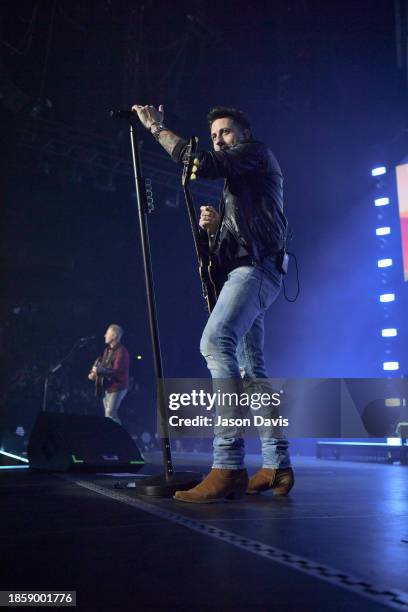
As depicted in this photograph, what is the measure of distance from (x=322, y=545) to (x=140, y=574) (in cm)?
52

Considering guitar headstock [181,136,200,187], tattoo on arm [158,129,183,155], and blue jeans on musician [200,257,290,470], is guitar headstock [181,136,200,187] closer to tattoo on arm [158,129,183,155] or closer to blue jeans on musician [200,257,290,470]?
tattoo on arm [158,129,183,155]

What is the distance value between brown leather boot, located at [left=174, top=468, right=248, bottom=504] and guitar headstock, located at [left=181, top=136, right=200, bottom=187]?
124 cm

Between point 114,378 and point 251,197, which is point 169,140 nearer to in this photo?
point 251,197

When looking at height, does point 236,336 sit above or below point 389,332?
below

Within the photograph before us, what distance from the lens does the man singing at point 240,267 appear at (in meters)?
2.51

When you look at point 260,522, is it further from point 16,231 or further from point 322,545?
point 16,231

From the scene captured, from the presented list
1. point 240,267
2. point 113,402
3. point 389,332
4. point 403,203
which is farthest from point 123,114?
point 389,332

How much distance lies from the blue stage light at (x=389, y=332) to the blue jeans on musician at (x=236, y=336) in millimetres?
6290

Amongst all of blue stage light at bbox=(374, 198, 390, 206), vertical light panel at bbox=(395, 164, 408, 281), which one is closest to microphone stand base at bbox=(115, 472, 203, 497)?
vertical light panel at bbox=(395, 164, 408, 281)

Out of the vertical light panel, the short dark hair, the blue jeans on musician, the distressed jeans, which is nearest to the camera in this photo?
the blue jeans on musician

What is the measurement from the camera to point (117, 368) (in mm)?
7234

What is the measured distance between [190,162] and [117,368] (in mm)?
4983

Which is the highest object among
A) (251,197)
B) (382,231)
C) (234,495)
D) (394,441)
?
(382,231)

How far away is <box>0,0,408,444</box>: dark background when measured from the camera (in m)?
8.48
